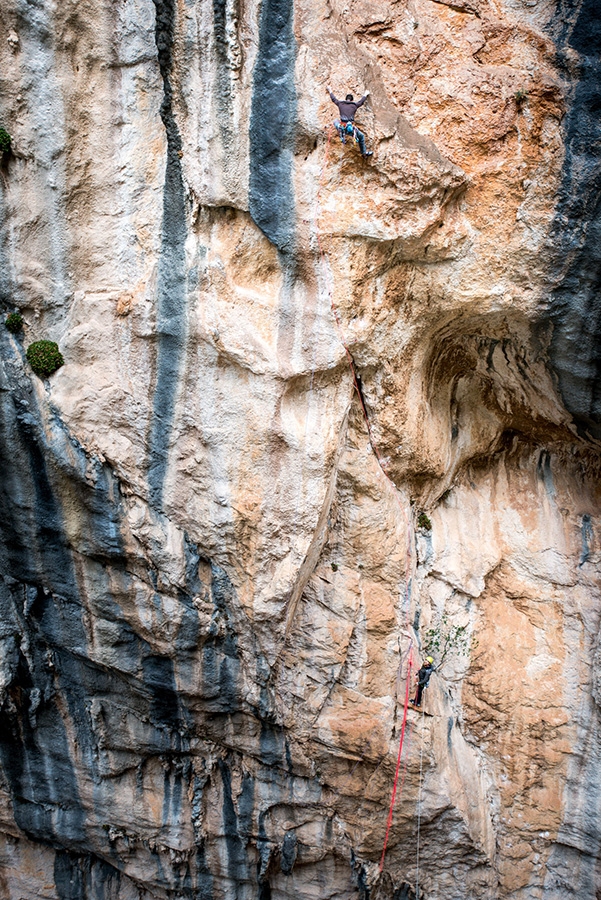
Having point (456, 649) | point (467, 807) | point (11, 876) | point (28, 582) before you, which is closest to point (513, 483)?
point (456, 649)

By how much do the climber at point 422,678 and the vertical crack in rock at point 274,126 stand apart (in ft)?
21.2

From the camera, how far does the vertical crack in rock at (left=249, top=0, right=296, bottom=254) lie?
Result: 26.5 feet

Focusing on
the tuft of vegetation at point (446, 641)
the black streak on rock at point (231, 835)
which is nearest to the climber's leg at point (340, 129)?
the tuft of vegetation at point (446, 641)

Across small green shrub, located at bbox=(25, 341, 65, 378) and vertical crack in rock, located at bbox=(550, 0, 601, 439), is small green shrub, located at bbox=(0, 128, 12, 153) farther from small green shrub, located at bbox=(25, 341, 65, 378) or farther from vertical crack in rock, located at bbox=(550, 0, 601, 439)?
vertical crack in rock, located at bbox=(550, 0, 601, 439)

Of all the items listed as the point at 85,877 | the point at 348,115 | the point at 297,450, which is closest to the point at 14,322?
the point at 297,450

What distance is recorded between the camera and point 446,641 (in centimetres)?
1174

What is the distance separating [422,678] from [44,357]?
727cm

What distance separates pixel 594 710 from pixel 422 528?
4.16 metres

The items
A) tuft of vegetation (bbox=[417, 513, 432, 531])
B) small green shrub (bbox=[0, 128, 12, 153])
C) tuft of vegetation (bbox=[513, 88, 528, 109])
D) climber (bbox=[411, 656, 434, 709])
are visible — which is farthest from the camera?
tuft of vegetation (bbox=[417, 513, 432, 531])

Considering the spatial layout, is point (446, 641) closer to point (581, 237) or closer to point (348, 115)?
point (581, 237)

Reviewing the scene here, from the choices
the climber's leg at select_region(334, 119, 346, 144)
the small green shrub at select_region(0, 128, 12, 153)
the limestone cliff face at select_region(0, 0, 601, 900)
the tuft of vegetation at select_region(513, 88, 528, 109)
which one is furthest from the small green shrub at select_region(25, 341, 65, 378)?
the tuft of vegetation at select_region(513, 88, 528, 109)

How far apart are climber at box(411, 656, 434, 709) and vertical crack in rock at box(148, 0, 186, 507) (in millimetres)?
4899

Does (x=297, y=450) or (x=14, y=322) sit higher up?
(x=14, y=322)

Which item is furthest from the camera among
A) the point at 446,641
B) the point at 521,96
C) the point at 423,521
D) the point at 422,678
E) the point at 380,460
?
the point at 446,641
